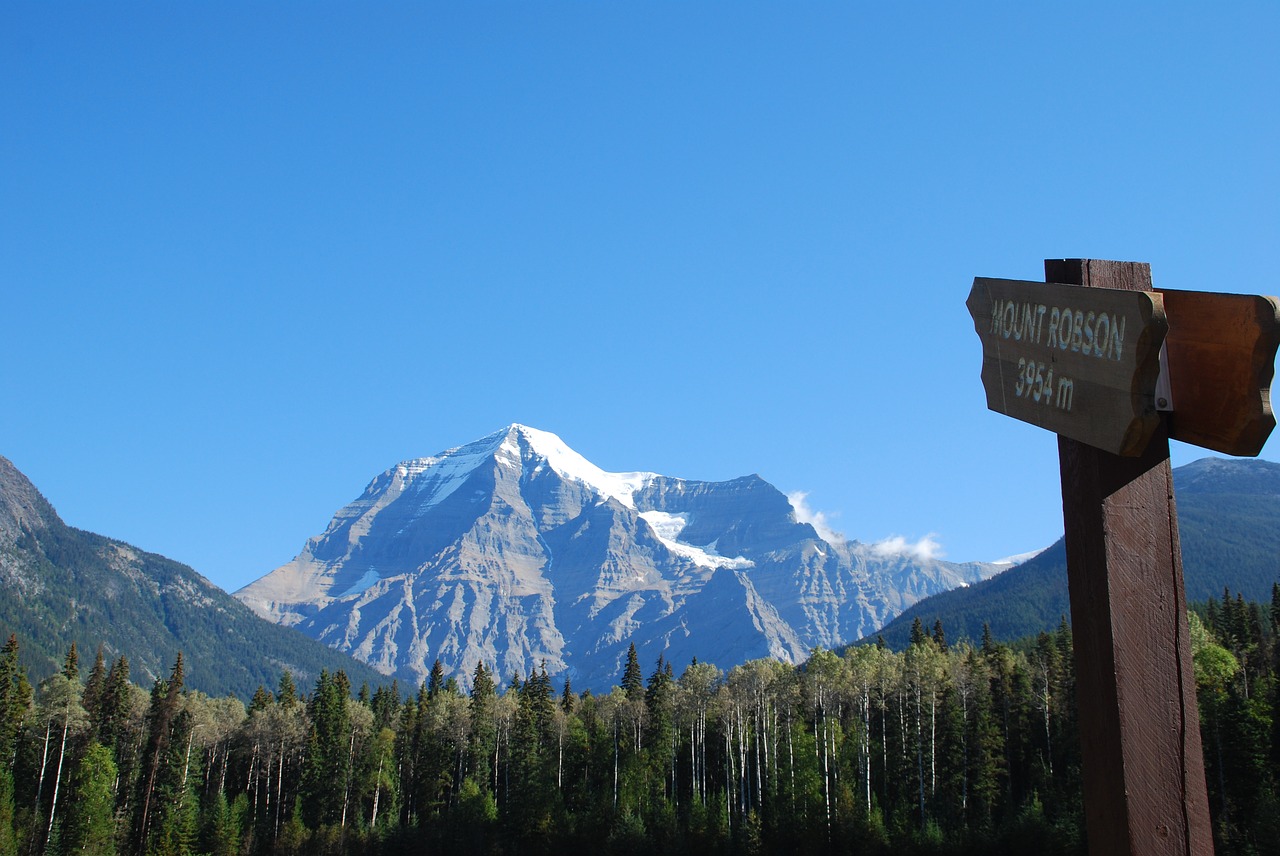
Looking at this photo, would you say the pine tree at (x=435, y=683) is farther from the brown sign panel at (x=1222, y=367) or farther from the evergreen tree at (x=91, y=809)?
the brown sign panel at (x=1222, y=367)

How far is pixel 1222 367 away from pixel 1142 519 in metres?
0.55

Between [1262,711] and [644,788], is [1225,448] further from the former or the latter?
[644,788]

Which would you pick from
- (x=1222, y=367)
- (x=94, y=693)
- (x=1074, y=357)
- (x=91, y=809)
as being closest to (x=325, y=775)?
(x=94, y=693)

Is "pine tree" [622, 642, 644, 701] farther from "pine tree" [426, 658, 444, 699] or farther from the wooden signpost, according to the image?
the wooden signpost

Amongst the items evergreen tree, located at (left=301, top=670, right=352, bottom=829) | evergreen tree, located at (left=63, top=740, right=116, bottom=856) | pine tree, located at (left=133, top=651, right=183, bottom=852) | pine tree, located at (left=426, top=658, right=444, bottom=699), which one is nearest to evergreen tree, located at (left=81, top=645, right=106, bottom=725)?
pine tree, located at (left=133, top=651, right=183, bottom=852)

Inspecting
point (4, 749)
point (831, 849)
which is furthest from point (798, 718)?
point (4, 749)

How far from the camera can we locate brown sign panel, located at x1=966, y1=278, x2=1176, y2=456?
144 inches

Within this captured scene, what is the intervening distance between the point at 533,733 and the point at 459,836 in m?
13.5

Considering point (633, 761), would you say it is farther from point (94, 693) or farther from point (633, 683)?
point (94, 693)

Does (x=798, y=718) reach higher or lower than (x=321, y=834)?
higher

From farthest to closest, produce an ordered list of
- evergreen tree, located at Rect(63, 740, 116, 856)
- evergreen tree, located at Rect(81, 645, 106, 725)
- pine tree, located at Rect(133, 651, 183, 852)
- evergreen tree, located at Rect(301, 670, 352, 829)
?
evergreen tree, located at Rect(301, 670, 352, 829) → evergreen tree, located at Rect(81, 645, 106, 725) → pine tree, located at Rect(133, 651, 183, 852) → evergreen tree, located at Rect(63, 740, 116, 856)

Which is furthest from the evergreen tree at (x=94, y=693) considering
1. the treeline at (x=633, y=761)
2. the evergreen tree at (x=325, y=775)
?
the evergreen tree at (x=325, y=775)

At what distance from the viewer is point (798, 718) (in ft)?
286

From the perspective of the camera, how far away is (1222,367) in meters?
3.62
